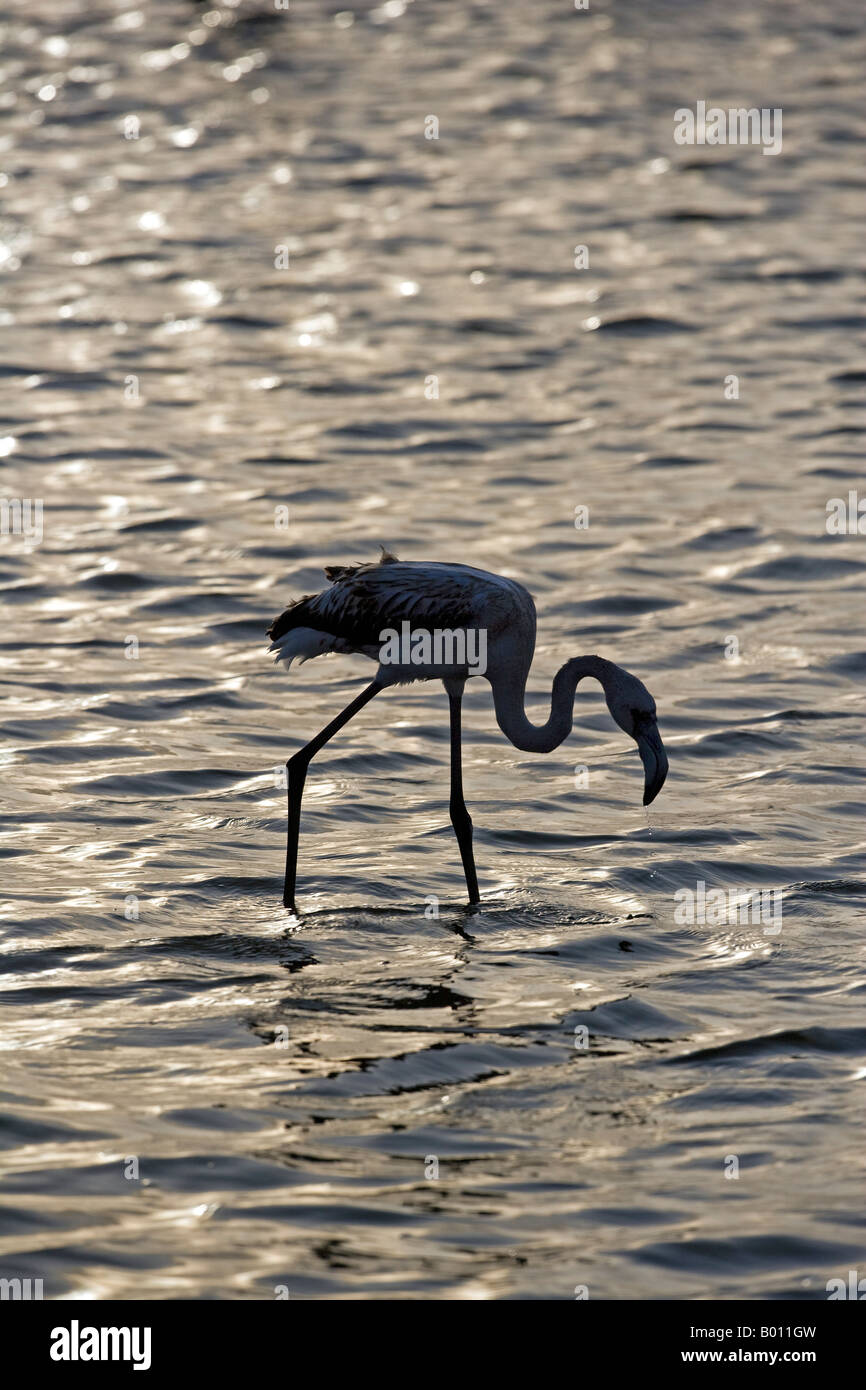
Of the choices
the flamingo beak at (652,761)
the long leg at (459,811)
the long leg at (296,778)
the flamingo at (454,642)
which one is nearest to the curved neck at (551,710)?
the flamingo at (454,642)

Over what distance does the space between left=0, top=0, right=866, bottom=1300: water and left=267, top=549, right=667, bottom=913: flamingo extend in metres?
0.46

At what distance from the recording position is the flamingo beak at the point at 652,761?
29.1 ft

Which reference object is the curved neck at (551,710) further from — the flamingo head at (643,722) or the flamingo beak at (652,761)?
the flamingo beak at (652,761)

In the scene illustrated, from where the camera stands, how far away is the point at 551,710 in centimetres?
941

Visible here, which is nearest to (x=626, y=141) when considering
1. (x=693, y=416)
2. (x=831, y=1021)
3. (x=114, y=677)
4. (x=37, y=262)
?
(x=37, y=262)

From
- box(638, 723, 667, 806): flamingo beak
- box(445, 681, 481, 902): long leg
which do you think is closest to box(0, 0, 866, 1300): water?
box(445, 681, 481, 902): long leg

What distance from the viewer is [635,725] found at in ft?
29.6

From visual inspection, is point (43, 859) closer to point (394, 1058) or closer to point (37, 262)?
point (394, 1058)

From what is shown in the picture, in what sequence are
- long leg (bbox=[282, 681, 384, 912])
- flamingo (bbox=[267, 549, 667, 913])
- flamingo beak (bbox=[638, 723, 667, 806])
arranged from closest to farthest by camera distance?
flamingo beak (bbox=[638, 723, 667, 806]) < long leg (bbox=[282, 681, 384, 912]) < flamingo (bbox=[267, 549, 667, 913])

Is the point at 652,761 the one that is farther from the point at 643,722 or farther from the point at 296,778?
the point at 296,778

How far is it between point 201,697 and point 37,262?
11.5 meters

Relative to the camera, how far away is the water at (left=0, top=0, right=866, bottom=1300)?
22.0ft

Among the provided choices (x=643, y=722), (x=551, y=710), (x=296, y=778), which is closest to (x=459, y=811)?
(x=551, y=710)

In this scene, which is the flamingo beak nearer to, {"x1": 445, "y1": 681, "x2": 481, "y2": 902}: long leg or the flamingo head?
the flamingo head
